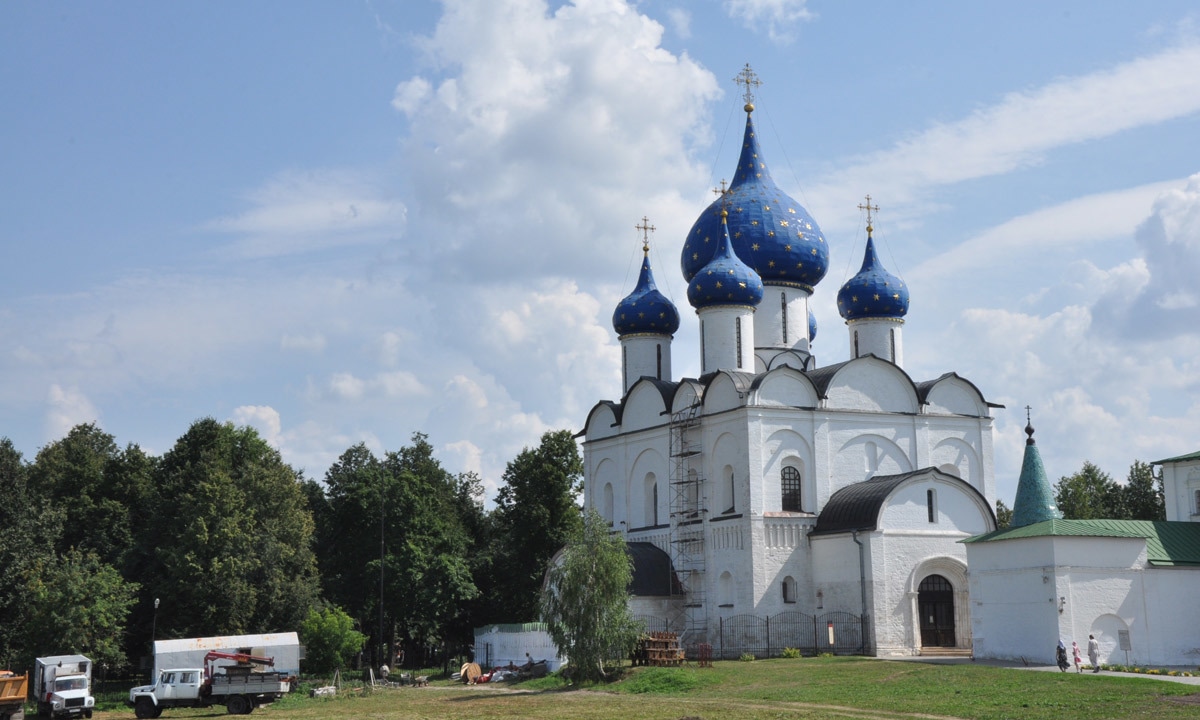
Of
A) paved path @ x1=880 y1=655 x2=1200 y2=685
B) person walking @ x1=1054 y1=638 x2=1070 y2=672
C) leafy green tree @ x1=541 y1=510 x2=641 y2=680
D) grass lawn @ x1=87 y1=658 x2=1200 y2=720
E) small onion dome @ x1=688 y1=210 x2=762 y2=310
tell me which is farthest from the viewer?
small onion dome @ x1=688 y1=210 x2=762 y2=310

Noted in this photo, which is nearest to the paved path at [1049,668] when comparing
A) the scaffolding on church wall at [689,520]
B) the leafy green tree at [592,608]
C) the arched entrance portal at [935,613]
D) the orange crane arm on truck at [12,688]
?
the arched entrance portal at [935,613]

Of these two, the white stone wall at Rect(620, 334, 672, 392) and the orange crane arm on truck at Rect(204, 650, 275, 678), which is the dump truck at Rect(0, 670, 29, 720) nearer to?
the orange crane arm on truck at Rect(204, 650, 275, 678)

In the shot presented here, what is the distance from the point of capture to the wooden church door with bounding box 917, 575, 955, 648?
35.1 meters

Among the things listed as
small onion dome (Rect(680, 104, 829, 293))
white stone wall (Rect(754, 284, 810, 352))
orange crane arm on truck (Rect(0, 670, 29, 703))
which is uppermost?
small onion dome (Rect(680, 104, 829, 293))

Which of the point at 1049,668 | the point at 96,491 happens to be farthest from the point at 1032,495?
the point at 96,491

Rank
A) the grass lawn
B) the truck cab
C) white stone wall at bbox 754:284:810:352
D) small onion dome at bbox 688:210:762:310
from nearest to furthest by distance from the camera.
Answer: the grass lawn → the truck cab → small onion dome at bbox 688:210:762:310 → white stone wall at bbox 754:284:810:352

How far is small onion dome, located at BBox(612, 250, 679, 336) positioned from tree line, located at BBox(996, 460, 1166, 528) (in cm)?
1510

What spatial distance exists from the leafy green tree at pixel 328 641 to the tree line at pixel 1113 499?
24367mm

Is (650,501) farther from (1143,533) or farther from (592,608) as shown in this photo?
(1143,533)

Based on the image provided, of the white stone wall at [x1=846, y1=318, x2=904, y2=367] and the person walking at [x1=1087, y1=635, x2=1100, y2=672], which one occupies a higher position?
the white stone wall at [x1=846, y1=318, x2=904, y2=367]

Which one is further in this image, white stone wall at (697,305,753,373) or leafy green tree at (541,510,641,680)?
white stone wall at (697,305,753,373)

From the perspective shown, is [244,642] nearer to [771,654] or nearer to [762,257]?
[771,654]

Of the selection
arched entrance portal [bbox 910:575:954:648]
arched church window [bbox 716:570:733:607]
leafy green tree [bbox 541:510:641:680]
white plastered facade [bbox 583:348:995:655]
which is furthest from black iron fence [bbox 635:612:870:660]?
leafy green tree [bbox 541:510:641:680]

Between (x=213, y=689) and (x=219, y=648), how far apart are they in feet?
23.6
